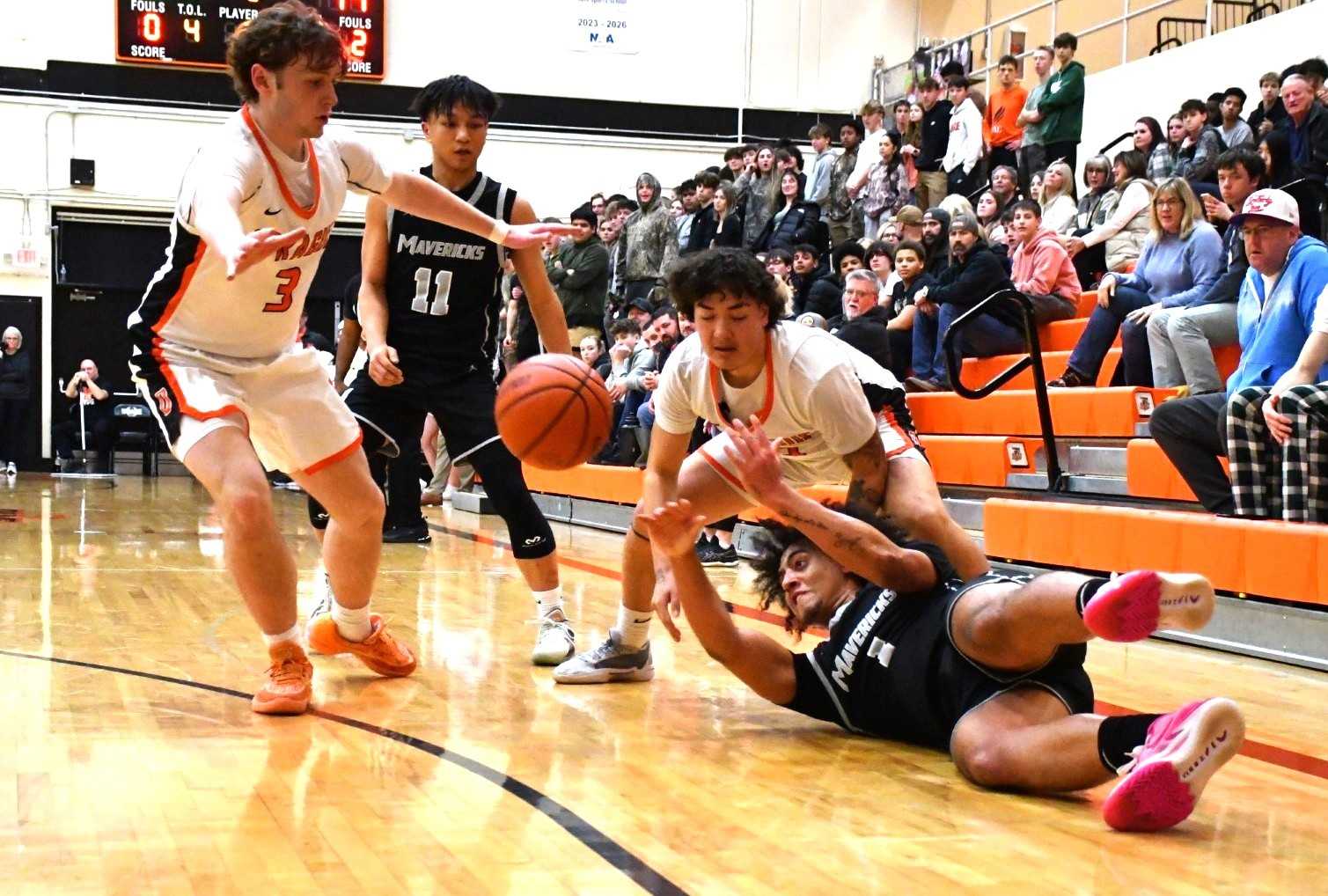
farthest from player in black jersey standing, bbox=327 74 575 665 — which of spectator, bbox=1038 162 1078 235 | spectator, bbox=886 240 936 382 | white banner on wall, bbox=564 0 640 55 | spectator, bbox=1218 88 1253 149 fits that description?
white banner on wall, bbox=564 0 640 55

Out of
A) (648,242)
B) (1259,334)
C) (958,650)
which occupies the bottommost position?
(958,650)

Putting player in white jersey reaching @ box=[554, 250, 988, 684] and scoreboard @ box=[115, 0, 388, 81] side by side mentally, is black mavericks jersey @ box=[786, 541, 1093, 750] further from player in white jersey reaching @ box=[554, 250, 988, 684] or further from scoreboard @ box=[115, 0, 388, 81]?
scoreboard @ box=[115, 0, 388, 81]

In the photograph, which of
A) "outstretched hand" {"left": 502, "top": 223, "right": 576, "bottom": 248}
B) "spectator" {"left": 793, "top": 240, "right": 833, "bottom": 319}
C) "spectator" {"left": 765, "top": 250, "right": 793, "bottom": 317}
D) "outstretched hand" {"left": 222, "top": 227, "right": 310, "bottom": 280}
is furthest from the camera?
"spectator" {"left": 765, "top": 250, "right": 793, "bottom": 317}

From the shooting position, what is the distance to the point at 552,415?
4.64m

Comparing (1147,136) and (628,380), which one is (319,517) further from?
(1147,136)

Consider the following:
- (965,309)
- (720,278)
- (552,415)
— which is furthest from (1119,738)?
(965,309)

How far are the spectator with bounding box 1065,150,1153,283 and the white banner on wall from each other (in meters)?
11.4

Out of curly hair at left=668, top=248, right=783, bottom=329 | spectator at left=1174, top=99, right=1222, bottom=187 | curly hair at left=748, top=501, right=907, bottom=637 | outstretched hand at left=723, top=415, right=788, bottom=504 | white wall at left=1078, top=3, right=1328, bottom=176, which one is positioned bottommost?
curly hair at left=748, top=501, right=907, bottom=637

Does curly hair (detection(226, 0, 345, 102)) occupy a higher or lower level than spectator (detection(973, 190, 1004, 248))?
lower

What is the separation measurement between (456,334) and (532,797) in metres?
2.62

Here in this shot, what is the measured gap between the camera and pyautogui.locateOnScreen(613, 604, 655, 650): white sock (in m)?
5.02

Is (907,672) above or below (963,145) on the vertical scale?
below

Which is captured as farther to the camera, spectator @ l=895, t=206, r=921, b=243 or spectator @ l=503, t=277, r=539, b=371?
spectator @ l=503, t=277, r=539, b=371

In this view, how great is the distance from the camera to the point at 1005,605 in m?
3.45
